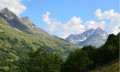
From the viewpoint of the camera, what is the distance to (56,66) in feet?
220

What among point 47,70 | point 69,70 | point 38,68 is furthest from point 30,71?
point 69,70

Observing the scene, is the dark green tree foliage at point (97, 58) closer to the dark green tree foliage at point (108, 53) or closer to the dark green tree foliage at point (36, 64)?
the dark green tree foliage at point (108, 53)

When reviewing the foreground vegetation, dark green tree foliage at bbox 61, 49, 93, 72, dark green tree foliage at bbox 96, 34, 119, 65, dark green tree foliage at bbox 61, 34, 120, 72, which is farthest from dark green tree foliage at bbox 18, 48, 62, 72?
dark green tree foliage at bbox 96, 34, 119, 65

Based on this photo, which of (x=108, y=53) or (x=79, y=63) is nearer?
(x=108, y=53)

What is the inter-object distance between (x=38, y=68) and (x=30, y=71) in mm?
3989

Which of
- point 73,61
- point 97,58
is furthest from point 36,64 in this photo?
point 97,58

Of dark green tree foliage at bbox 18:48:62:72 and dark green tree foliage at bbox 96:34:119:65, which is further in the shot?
dark green tree foliage at bbox 96:34:119:65

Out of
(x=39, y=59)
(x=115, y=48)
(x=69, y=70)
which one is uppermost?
(x=115, y=48)

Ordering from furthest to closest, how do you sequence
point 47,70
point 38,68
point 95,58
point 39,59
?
point 95,58 < point 47,70 < point 39,59 < point 38,68

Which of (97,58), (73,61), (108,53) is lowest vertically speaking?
(73,61)

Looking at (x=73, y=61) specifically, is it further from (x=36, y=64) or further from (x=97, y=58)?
(x=36, y=64)

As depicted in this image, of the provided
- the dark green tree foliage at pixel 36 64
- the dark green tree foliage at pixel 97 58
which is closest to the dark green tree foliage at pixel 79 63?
the dark green tree foliage at pixel 97 58

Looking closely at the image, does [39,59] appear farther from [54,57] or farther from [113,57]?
[113,57]

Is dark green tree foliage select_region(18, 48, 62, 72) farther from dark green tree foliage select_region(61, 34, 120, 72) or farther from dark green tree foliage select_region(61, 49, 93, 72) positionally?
dark green tree foliage select_region(61, 34, 120, 72)
